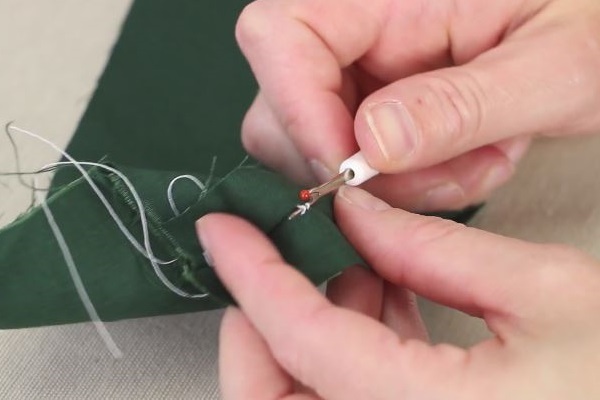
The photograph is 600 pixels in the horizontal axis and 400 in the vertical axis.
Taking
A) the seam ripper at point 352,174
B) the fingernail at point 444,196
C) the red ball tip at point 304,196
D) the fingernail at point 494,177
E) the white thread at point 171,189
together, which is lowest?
the fingernail at point 494,177

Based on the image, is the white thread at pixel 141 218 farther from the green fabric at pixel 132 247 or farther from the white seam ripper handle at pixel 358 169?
the white seam ripper handle at pixel 358 169

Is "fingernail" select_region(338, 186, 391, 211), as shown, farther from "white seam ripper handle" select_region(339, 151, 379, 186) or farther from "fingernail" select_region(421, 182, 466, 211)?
"fingernail" select_region(421, 182, 466, 211)

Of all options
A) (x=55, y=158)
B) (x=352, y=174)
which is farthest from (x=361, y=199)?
Result: (x=55, y=158)

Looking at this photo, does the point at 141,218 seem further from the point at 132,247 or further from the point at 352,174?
the point at 352,174

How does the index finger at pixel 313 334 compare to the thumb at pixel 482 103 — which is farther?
the thumb at pixel 482 103

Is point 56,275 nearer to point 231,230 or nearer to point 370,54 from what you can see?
point 231,230

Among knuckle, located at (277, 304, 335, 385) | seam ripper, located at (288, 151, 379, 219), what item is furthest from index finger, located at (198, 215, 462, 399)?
seam ripper, located at (288, 151, 379, 219)

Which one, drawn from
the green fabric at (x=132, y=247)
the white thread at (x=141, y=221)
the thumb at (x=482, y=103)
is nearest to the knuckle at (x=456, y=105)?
the thumb at (x=482, y=103)

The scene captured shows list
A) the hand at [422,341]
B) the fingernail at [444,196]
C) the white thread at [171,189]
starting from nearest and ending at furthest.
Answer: the hand at [422,341] → the white thread at [171,189] → the fingernail at [444,196]
